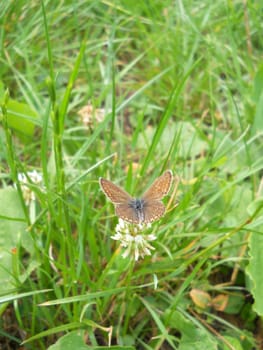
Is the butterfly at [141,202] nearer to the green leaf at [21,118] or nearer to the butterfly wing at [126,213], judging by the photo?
the butterfly wing at [126,213]

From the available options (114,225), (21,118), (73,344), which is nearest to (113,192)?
(114,225)

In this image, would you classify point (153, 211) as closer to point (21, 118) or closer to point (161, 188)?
point (161, 188)

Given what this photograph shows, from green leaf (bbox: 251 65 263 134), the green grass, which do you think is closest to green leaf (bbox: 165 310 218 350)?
the green grass

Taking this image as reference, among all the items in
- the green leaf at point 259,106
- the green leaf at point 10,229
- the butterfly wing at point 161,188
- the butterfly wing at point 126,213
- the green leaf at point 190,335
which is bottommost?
the green leaf at point 190,335

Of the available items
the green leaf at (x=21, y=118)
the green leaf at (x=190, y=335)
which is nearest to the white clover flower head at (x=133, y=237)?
Result: the green leaf at (x=190, y=335)

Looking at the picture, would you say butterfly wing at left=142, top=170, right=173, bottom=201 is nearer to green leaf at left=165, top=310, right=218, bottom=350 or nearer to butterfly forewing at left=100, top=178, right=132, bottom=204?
butterfly forewing at left=100, top=178, right=132, bottom=204

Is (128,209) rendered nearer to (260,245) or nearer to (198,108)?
(260,245)

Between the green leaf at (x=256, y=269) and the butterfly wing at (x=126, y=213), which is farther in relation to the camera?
the green leaf at (x=256, y=269)
